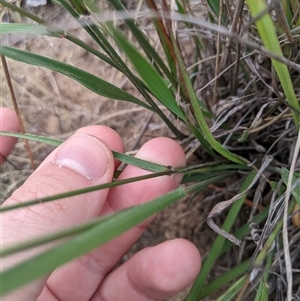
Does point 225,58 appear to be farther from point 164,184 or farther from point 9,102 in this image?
point 9,102

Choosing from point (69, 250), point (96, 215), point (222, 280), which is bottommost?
point (222, 280)

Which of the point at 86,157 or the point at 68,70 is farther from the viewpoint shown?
the point at 86,157

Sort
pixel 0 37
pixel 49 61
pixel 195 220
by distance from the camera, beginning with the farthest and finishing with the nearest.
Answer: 1. pixel 0 37
2. pixel 195 220
3. pixel 49 61

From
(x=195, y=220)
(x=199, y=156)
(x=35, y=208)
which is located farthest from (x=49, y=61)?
(x=195, y=220)

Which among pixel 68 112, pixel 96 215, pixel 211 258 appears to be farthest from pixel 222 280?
pixel 68 112

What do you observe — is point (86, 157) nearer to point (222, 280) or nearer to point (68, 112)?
point (222, 280)

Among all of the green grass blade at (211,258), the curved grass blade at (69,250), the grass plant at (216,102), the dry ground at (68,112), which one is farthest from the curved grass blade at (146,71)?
the dry ground at (68,112)

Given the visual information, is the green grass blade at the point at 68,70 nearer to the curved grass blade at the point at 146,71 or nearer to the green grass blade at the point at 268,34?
the curved grass blade at the point at 146,71

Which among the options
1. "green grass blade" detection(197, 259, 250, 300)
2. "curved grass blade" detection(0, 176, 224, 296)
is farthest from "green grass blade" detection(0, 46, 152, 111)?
"green grass blade" detection(197, 259, 250, 300)
